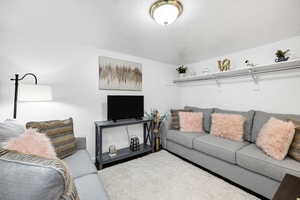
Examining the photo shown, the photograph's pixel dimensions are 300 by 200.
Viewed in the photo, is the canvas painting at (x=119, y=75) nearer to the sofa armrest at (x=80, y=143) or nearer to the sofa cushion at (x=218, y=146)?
the sofa armrest at (x=80, y=143)

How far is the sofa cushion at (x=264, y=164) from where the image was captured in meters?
1.44

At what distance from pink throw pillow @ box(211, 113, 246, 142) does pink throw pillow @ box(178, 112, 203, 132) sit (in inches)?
11.8

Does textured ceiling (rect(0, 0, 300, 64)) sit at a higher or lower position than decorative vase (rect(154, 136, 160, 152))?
higher

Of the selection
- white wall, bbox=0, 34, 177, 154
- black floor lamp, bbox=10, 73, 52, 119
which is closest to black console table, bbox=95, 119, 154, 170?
white wall, bbox=0, 34, 177, 154

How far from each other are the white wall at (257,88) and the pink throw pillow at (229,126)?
54cm

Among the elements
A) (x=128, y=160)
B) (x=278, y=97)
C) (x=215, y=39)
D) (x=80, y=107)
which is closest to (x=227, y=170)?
(x=278, y=97)

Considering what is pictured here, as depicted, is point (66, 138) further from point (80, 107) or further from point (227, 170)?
point (227, 170)

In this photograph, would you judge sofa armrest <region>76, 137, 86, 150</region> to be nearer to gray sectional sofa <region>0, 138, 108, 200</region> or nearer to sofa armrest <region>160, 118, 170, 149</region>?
gray sectional sofa <region>0, 138, 108, 200</region>

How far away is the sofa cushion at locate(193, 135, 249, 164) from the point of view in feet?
6.22

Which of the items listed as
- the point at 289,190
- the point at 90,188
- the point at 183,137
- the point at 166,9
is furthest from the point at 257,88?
the point at 90,188

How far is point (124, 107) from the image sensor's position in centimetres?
264

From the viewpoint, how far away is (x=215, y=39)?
8.14 ft

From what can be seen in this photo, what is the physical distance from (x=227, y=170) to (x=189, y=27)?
2272mm

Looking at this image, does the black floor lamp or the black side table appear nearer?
the black side table
